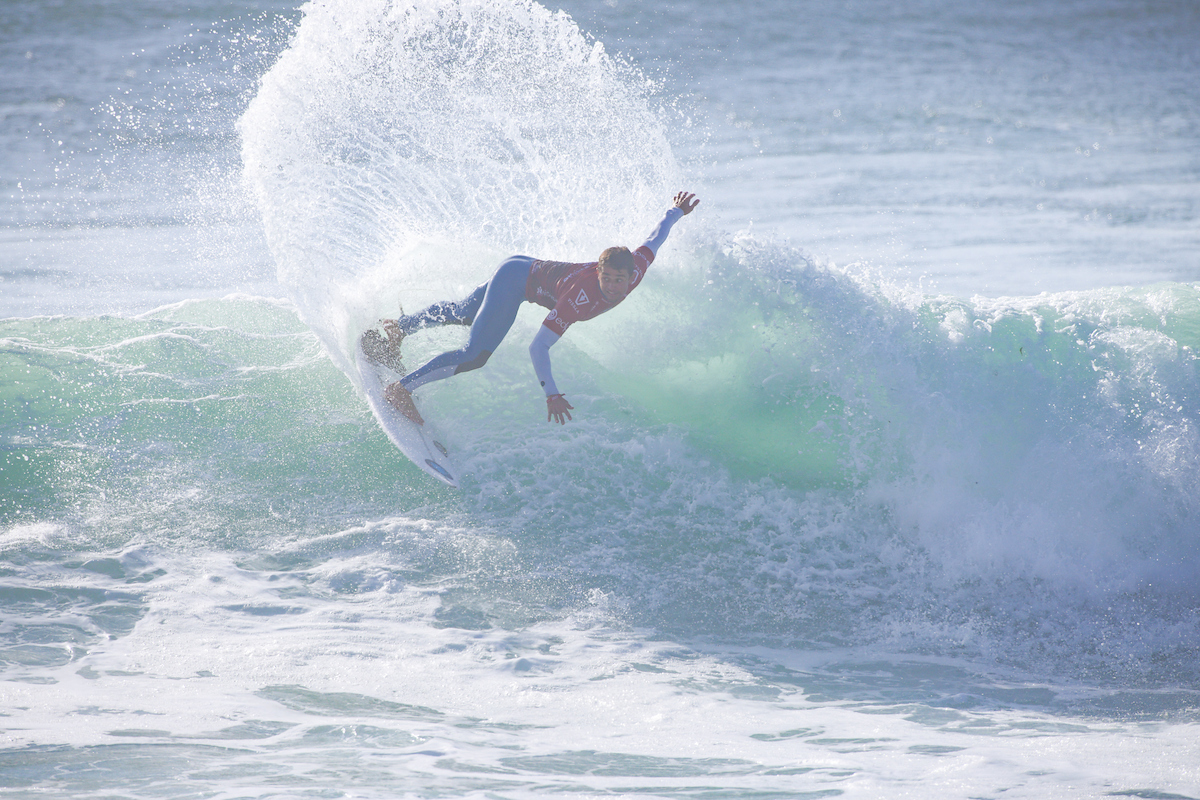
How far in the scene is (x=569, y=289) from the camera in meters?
6.17

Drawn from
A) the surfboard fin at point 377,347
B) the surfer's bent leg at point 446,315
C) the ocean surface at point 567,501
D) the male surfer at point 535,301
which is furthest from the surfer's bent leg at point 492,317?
the ocean surface at point 567,501

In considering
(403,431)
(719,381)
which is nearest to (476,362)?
(403,431)

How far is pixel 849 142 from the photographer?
1853cm

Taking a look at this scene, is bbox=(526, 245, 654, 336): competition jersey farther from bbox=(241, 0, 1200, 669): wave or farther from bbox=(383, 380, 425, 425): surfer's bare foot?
bbox=(383, 380, 425, 425): surfer's bare foot

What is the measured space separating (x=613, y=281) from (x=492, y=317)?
1.09 meters

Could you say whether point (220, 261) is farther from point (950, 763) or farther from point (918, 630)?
point (950, 763)

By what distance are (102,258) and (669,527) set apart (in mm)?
9599

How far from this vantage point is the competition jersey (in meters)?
6.12

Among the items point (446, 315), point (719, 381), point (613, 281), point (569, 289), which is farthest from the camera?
point (719, 381)

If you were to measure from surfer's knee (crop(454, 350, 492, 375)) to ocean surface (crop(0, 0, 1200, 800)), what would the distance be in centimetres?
68

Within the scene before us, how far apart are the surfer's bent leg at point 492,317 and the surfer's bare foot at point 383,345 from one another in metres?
0.57

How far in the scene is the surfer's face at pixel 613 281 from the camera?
592 cm

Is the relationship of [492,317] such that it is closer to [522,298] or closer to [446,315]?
[522,298]

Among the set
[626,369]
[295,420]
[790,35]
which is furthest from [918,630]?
[790,35]
